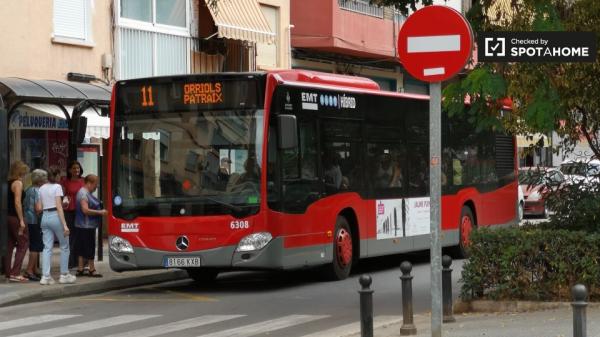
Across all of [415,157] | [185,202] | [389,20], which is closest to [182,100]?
[185,202]

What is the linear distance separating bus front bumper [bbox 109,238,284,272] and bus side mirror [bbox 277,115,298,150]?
1.34 metres

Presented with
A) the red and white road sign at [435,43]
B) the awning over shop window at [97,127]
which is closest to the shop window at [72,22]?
the awning over shop window at [97,127]

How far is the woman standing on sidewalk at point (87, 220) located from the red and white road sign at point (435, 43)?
9.46m

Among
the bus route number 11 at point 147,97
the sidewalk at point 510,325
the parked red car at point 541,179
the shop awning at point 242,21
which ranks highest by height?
the shop awning at point 242,21

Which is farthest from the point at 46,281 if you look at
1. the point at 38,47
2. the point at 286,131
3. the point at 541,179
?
the point at 38,47

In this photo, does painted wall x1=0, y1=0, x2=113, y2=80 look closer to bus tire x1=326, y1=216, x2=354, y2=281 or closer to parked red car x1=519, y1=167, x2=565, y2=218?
bus tire x1=326, y1=216, x2=354, y2=281

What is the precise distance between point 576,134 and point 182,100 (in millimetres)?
5587

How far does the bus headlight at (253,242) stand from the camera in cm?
1681

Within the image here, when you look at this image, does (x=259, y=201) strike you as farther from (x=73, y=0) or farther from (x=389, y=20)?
(x=389, y=20)

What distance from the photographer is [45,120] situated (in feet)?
82.7

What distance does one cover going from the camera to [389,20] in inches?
1464

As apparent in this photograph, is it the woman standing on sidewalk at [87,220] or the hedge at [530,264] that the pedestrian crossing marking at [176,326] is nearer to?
the hedge at [530,264]

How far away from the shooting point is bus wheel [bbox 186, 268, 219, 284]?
62.5 ft

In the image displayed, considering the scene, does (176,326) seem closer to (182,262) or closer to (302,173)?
(182,262)
